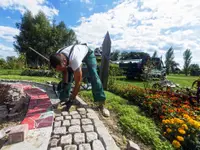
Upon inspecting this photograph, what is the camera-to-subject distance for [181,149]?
5.72 ft

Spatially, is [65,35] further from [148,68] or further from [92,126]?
[92,126]

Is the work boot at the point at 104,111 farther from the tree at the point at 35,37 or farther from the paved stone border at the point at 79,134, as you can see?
the tree at the point at 35,37

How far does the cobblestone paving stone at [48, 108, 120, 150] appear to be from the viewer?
1.59 metres

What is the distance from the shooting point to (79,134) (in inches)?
71.1

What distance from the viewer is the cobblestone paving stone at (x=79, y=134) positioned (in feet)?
5.22

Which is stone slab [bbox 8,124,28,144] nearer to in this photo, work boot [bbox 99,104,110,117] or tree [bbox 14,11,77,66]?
work boot [bbox 99,104,110,117]

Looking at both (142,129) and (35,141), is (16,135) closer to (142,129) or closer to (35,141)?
(35,141)

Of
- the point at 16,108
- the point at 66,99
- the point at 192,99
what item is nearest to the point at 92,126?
the point at 66,99

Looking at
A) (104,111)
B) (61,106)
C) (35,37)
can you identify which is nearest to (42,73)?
(61,106)

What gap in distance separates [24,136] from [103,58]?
325 centimetres

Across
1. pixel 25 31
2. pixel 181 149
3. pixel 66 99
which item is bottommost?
pixel 181 149

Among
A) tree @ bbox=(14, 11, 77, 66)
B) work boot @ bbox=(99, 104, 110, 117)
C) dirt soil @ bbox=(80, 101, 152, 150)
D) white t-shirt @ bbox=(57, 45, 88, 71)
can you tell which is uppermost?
tree @ bbox=(14, 11, 77, 66)

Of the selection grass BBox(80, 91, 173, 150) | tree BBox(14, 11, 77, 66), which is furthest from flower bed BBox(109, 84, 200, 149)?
tree BBox(14, 11, 77, 66)

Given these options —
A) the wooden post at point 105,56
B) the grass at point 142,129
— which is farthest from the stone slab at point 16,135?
the wooden post at point 105,56
